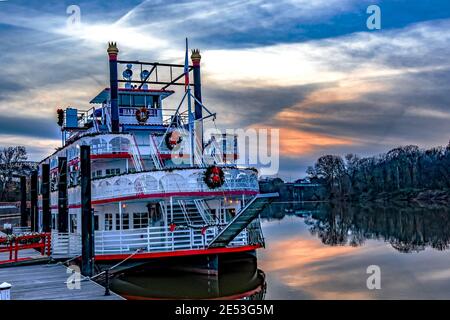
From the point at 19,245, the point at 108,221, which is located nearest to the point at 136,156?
the point at 108,221

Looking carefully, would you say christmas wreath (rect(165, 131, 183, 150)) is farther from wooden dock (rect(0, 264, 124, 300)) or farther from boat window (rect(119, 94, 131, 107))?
wooden dock (rect(0, 264, 124, 300))

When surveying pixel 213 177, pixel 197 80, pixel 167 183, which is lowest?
pixel 167 183

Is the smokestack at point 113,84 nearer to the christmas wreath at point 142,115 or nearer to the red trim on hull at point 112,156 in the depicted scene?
the christmas wreath at point 142,115

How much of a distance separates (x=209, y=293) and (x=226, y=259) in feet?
5.75

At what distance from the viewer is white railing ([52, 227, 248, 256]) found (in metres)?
18.8

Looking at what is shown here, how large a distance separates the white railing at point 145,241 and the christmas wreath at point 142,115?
656cm

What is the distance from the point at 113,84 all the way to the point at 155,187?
7.47m

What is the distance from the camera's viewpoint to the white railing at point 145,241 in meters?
18.8

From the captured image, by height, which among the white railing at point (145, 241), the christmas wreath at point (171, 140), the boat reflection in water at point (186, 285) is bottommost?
the boat reflection in water at point (186, 285)

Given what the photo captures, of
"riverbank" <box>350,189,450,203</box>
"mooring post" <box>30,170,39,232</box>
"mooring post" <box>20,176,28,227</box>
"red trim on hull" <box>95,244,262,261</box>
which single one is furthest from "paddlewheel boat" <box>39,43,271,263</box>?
"riverbank" <box>350,189,450,203</box>

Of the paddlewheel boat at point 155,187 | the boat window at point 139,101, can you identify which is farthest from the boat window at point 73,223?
the boat window at point 139,101

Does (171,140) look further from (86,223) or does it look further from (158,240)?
(86,223)

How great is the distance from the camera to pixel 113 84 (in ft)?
79.1
